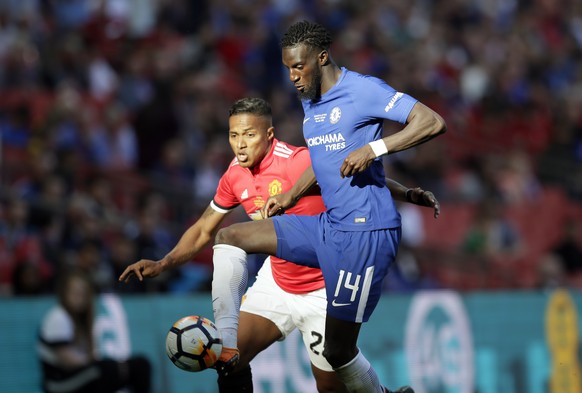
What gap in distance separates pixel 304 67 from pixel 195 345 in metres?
1.91

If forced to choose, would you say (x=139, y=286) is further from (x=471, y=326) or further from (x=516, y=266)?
(x=516, y=266)

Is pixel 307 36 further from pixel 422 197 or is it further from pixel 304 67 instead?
pixel 422 197

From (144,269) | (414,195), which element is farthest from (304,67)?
(144,269)

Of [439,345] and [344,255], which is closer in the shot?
[344,255]

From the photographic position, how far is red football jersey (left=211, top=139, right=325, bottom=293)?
7.81 metres

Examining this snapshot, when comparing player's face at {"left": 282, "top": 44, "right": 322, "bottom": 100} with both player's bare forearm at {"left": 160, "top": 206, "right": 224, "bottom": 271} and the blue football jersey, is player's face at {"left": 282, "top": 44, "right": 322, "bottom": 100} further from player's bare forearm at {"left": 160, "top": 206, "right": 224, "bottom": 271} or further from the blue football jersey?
player's bare forearm at {"left": 160, "top": 206, "right": 224, "bottom": 271}

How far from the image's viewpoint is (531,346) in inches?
538

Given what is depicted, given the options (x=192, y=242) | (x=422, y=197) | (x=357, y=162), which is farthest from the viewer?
(x=192, y=242)

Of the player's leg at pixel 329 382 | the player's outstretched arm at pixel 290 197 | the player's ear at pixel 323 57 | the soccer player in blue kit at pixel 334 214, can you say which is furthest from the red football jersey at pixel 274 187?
the player's ear at pixel 323 57

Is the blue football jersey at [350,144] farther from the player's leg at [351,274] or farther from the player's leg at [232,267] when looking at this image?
the player's leg at [232,267]

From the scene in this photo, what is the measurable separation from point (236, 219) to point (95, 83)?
3035 mm

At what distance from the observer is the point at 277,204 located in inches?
289

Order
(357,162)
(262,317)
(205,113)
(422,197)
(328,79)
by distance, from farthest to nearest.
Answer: (205,113) < (262,317) < (422,197) < (328,79) < (357,162)

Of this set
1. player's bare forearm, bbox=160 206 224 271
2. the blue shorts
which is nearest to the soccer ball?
the blue shorts
